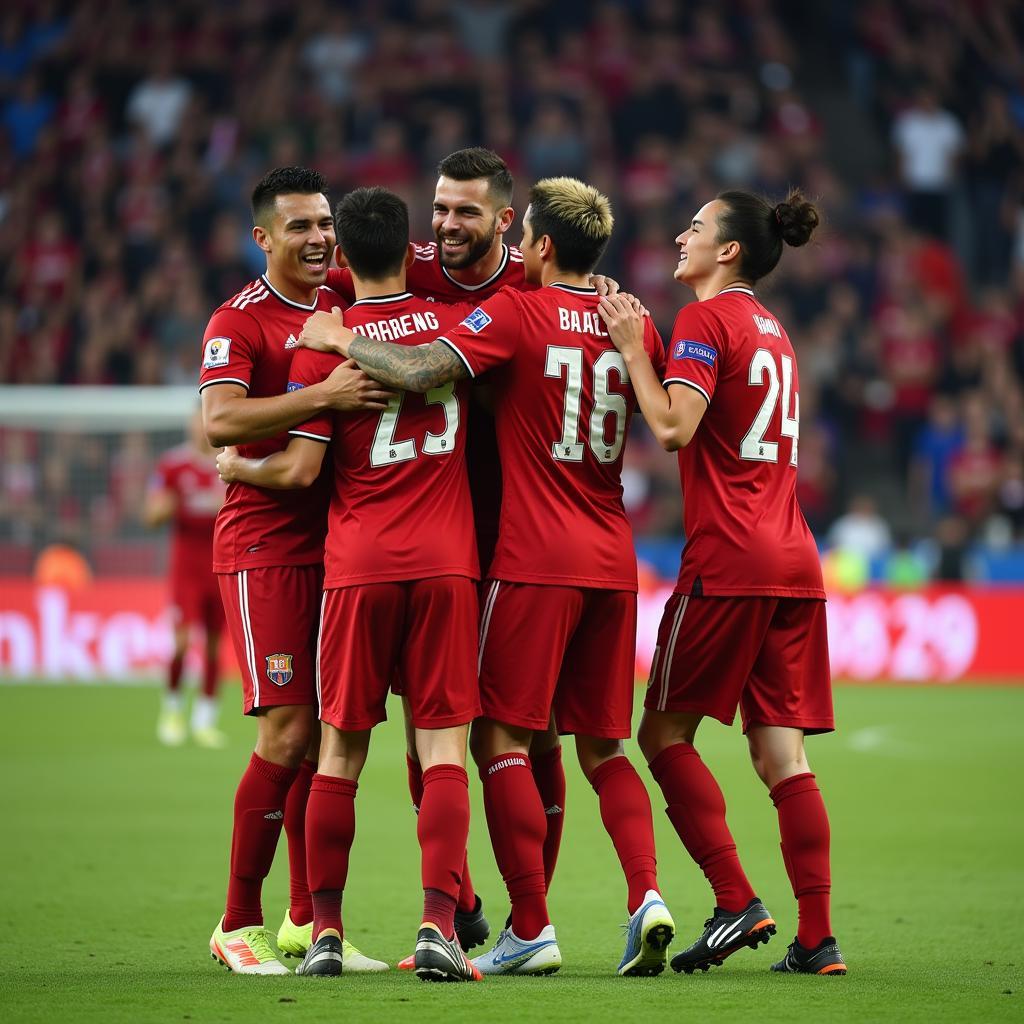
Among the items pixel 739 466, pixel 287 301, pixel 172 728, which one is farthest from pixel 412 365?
pixel 172 728

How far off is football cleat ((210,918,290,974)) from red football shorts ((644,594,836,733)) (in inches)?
56.0

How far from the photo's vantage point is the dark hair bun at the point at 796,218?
546cm

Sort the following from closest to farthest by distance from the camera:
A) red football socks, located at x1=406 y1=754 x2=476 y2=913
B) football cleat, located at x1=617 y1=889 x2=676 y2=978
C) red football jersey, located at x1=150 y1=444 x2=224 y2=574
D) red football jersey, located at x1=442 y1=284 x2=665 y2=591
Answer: football cleat, located at x1=617 y1=889 x2=676 y2=978, red football jersey, located at x1=442 y1=284 x2=665 y2=591, red football socks, located at x1=406 y1=754 x2=476 y2=913, red football jersey, located at x1=150 y1=444 x2=224 y2=574

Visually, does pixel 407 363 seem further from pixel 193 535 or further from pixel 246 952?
pixel 193 535

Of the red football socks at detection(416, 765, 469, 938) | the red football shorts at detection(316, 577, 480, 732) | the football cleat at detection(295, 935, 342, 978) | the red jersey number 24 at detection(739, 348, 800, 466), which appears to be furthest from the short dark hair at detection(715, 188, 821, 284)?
the football cleat at detection(295, 935, 342, 978)

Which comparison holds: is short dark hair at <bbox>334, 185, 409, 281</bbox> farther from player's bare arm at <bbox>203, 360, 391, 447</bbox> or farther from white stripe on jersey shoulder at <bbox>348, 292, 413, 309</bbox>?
player's bare arm at <bbox>203, 360, 391, 447</bbox>

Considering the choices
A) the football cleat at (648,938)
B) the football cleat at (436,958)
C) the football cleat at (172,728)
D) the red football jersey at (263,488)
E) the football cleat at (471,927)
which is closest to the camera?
the football cleat at (436,958)

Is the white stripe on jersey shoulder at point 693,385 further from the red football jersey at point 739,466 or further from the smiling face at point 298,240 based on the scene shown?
the smiling face at point 298,240

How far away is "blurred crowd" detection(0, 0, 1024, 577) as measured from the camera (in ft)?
62.6

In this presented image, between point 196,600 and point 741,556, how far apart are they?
7483 mm

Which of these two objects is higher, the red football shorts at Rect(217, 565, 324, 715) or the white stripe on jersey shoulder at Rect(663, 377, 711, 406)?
the white stripe on jersey shoulder at Rect(663, 377, 711, 406)

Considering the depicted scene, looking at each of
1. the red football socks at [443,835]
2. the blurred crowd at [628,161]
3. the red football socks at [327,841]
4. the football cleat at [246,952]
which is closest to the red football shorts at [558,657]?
the red football socks at [443,835]

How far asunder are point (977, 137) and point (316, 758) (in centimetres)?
1759

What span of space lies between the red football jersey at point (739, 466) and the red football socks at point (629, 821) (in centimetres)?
62
